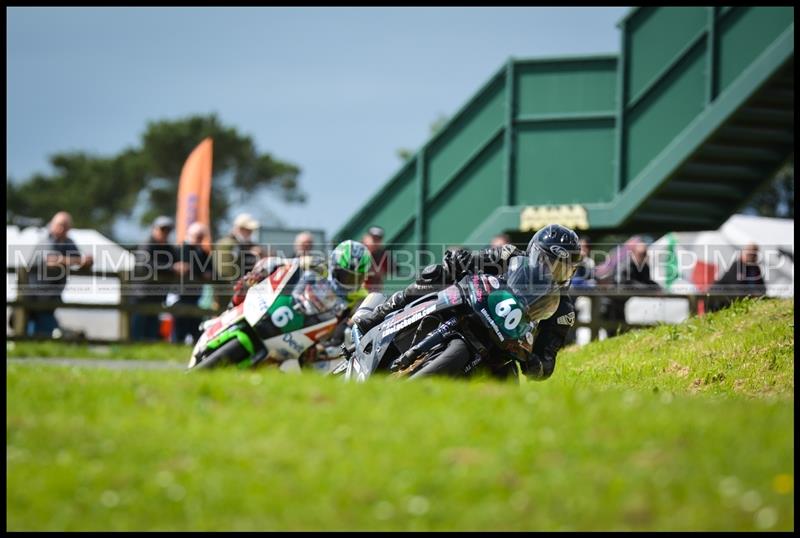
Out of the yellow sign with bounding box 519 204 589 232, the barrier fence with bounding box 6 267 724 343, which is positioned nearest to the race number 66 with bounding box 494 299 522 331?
the barrier fence with bounding box 6 267 724 343

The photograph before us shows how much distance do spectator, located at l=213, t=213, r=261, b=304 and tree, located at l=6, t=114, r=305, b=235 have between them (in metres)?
73.9

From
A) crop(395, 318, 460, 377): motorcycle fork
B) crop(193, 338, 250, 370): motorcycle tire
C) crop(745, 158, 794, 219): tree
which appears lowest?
crop(193, 338, 250, 370): motorcycle tire

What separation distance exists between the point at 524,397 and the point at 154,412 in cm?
220

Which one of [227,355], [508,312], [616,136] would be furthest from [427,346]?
[616,136]

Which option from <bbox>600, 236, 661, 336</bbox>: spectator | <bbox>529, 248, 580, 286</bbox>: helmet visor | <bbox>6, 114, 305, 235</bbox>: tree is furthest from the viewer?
<bbox>6, 114, 305, 235</bbox>: tree

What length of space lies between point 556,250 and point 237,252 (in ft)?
36.2

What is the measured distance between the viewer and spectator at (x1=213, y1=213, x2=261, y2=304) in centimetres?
2014

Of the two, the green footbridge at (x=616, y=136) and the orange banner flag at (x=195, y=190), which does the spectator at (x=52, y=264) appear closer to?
the green footbridge at (x=616, y=136)

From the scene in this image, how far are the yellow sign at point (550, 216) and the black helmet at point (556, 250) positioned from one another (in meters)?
10.1

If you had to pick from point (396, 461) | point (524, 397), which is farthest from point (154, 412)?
point (524, 397)

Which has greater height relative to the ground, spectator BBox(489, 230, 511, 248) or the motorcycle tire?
spectator BBox(489, 230, 511, 248)

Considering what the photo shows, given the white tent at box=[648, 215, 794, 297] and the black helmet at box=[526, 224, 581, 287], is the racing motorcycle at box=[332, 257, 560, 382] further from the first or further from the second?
the white tent at box=[648, 215, 794, 297]

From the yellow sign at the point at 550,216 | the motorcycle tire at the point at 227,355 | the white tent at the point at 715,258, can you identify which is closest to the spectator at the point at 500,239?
the yellow sign at the point at 550,216

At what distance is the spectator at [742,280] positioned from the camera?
19.0 metres
